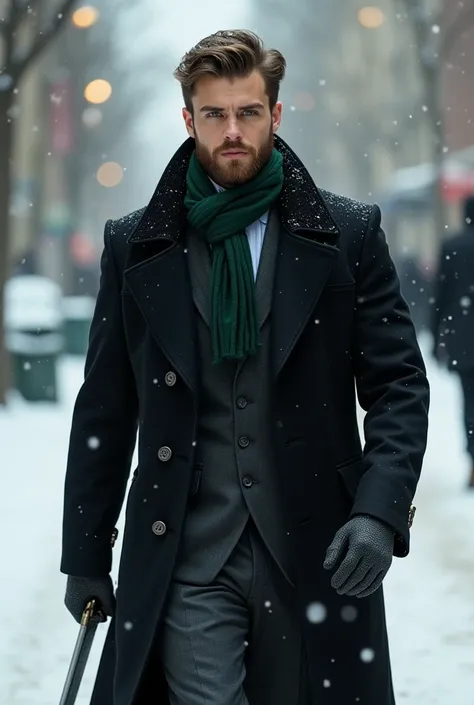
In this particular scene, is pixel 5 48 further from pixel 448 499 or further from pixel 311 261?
pixel 311 261

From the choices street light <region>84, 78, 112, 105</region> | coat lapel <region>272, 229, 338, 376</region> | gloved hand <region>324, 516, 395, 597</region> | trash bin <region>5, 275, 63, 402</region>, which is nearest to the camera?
gloved hand <region>324, 516, 395, 597</region>

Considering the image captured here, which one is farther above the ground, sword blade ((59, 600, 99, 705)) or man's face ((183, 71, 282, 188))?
man's face ((183, 71, 282, 188))

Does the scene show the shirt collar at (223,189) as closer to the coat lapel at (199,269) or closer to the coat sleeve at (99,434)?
the coat lapel at (199,269)

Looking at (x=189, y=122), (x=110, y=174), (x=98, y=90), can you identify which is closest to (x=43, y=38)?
(x=189, y=122)

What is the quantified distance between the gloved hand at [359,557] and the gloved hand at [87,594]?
68cm

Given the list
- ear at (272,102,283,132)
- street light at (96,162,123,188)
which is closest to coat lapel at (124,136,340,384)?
ear at (272,102,283,132)

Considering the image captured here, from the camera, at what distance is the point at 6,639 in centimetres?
645

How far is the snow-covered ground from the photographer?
5.85m

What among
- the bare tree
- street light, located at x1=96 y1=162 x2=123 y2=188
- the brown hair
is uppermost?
street light, located at x1=96 y1=162 x2=123 y2=188

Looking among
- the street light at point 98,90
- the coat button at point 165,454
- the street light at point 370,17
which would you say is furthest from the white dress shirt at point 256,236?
the street light at point 370,17

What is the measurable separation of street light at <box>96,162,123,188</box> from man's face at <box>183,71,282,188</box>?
6744cm

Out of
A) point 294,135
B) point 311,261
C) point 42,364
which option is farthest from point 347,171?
point 311,261

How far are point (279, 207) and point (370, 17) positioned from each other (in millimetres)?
52067

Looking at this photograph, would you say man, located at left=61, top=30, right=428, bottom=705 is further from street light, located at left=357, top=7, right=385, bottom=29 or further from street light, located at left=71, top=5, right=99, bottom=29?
street light, located at left=357, top=7, right=385, bottom=29
